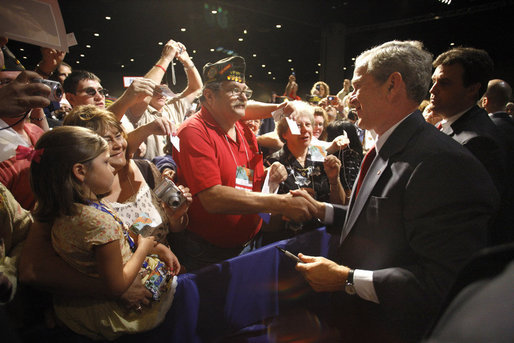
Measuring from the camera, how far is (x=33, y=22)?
1200 mm

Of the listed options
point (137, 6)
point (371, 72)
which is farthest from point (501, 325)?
point (137, 6)

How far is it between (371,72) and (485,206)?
2.69 feet

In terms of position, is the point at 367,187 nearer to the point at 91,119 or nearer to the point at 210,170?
the point at 210,170

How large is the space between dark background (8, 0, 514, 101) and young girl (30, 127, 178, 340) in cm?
591

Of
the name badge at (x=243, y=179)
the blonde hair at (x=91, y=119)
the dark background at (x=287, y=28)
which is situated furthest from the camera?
the dark background at (x=287, y=28)

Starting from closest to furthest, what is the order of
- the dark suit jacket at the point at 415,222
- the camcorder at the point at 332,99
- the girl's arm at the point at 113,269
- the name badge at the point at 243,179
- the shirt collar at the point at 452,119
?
the dark suit jacket at the point at 415,222
the girl's arm at the point at 113,269
the name badge at the point at 243,179
the shirt collar at the point at 452,119
the camcorder at the point at 332,99

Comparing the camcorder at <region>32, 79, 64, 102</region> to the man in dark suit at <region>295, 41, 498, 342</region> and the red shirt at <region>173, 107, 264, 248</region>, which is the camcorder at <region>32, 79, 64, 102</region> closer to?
the red shirt at <region>173, 107, 264, 248</region>

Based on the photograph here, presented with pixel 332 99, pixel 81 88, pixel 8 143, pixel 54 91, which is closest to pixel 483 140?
pixel 54 91

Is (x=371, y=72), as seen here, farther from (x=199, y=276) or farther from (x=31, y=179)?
(x=31, y=179)

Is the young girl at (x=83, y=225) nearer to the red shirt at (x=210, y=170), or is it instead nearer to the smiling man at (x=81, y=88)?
the red shirt at (x=210, y=170)

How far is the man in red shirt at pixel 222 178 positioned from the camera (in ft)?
5.82

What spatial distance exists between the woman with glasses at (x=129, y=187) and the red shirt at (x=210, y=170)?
12 cm

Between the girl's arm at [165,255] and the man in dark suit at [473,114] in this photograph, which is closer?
the girl's arm at [165,255]

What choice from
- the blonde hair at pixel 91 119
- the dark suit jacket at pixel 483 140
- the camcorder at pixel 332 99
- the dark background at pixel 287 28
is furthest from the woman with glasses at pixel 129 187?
the dark background at pixel 287 28
